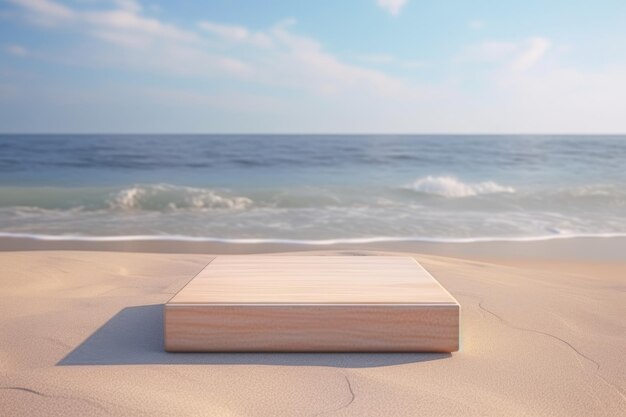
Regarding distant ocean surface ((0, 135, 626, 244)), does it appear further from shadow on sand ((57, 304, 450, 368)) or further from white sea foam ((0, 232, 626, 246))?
shadow on sand ((57, 304, 450, 368))

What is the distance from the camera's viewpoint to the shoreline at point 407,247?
6379 millimetres

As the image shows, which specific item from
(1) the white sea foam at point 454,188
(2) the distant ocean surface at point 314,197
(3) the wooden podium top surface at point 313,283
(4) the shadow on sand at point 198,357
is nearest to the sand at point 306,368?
(4) the shadow on sand at point 198,357

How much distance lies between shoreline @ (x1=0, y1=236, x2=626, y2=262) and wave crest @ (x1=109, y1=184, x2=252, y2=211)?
524 cm

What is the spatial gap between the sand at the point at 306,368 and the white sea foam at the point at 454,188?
12411 mm

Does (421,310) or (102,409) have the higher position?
(421,310)

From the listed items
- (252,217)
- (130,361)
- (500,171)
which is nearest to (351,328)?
(130,361)

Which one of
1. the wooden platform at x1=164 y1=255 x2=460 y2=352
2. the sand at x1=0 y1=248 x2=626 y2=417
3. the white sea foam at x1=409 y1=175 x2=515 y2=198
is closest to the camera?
the sand at x1=0 y1=248 x2=626 y2=417

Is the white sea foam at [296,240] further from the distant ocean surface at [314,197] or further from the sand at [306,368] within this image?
the sand at [306,368]

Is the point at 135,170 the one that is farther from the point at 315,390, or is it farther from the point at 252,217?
the point at 315,390

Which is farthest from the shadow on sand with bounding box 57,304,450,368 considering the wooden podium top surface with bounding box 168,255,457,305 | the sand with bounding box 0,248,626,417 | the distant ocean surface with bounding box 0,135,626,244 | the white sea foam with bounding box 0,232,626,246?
the distant ocean surface with bounding box 0,135,626,244

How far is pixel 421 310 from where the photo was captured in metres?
2.42

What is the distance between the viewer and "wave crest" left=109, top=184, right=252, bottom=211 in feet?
42.6

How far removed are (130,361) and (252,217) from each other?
7625mm

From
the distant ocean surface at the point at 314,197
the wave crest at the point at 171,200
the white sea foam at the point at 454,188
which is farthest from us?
the white sea foam at the point at 454,188
